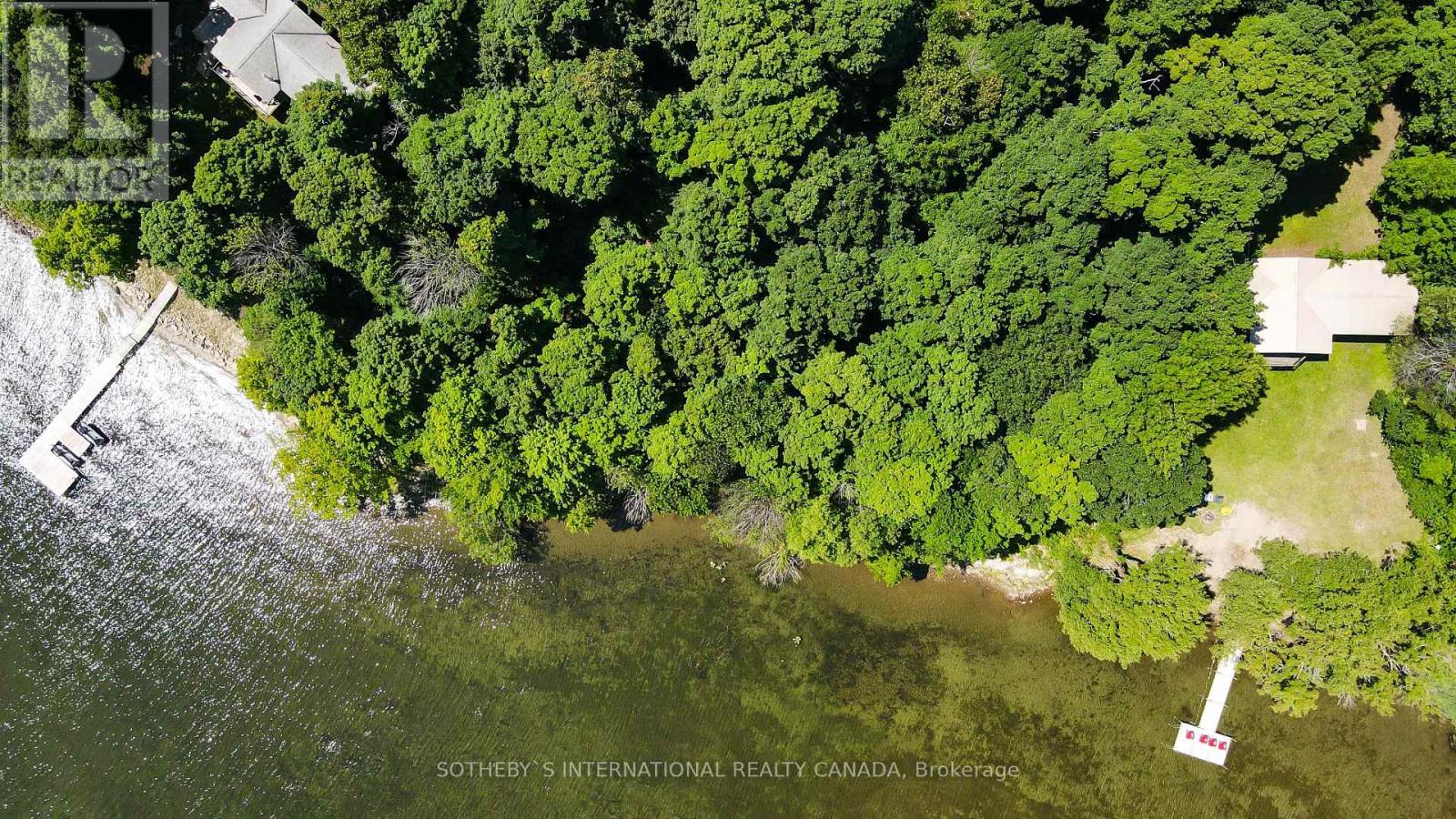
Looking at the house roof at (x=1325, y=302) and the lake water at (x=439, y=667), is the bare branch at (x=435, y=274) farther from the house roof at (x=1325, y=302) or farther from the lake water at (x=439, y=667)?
the house roof at (x=1325, y=302)

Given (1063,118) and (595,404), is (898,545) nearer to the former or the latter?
(595,404)

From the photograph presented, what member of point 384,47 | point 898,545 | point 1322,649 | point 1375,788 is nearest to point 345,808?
point 898,545

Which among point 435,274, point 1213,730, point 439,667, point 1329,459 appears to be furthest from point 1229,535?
point 439,667

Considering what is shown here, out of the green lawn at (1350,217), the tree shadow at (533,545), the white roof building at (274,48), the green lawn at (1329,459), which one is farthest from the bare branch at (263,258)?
the green lawn at (1350,217)

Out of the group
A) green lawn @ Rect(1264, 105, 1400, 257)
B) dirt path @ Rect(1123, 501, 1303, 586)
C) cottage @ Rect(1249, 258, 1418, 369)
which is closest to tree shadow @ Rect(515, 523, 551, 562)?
dirt path @ Rect(1123, 501, 1303, 586)

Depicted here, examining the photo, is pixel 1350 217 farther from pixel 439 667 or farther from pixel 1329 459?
pixel 439 667
